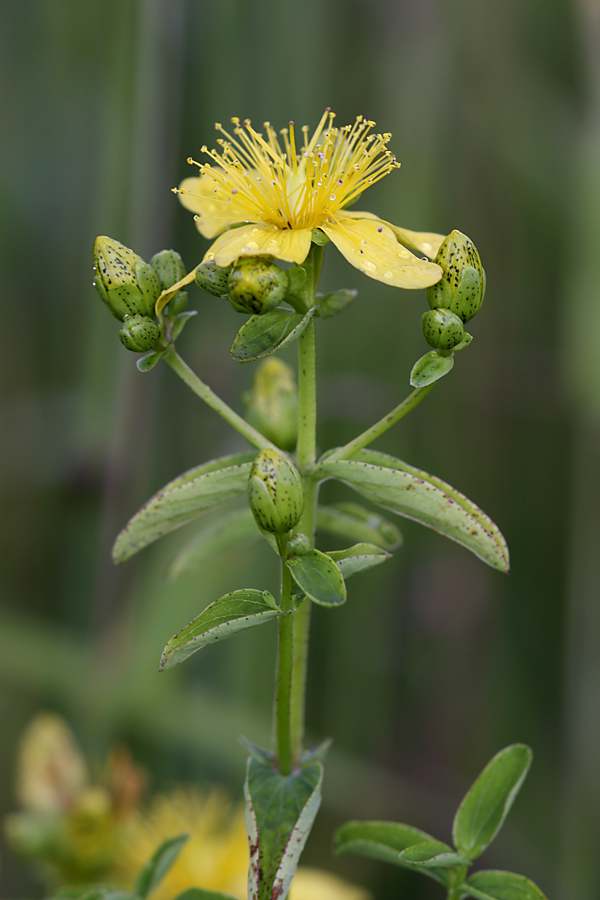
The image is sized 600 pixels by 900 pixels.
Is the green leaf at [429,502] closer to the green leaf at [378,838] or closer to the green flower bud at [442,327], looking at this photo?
the green flower bud at [442,327]

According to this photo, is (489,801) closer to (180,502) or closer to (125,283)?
(180,502)

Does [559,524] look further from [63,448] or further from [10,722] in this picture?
[10,722]

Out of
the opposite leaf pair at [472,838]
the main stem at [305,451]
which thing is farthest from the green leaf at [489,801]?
the main stem at [305,451]

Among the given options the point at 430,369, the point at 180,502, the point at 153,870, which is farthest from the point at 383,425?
the point at 153,870

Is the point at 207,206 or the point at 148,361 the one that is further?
the point at 207,206

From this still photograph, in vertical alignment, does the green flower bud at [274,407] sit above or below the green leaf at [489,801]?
above

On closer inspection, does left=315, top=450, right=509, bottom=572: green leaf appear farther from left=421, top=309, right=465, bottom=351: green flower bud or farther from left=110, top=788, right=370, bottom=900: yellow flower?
left=110, top=788, right=370, bottom=900: yellow flower
